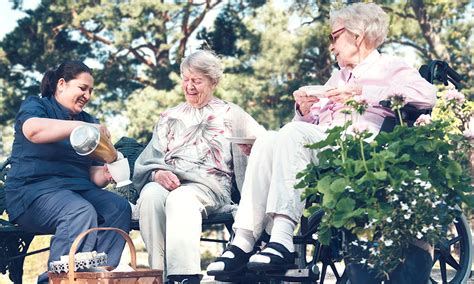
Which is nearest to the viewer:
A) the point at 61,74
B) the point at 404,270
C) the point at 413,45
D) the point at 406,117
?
the point at 404,270

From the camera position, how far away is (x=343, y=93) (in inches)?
140

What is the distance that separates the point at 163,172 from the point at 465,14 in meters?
13.3

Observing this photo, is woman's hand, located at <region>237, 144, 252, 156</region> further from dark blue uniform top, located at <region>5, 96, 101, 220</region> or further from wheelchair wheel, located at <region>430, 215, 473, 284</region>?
wheelchair wheel, located at <region>430, 215, 473, 284</region>

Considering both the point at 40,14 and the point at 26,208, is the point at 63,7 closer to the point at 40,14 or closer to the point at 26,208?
the point at 40,14

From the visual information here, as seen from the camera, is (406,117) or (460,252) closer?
(406,117)

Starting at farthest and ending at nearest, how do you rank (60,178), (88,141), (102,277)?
(60,178), (88,141), (102,277)

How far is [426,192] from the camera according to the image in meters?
2.89

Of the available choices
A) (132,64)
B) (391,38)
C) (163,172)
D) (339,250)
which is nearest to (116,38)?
(132,64)

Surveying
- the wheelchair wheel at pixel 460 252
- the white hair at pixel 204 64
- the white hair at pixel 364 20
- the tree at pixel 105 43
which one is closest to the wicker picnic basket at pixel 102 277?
the wheelchair wheel at pixel 460 252

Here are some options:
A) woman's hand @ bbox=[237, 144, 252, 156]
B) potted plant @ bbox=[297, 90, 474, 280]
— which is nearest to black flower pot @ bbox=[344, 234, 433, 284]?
potted plant @ bbox=[297, 90, 474, 280]

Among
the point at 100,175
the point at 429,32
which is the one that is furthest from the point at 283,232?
the point at 429,32

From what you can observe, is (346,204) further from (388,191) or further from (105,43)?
(105,43)

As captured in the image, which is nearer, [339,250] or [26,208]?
[339,250]

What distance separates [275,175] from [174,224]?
2.05 ft
